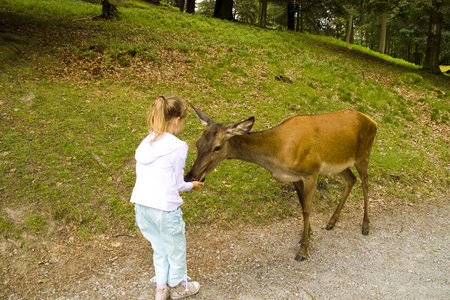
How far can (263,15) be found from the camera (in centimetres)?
2359

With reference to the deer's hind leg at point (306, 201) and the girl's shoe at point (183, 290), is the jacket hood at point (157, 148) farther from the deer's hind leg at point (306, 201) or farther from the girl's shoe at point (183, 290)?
the deer's hind leg at point (306, 201)

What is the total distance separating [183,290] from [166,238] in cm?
86

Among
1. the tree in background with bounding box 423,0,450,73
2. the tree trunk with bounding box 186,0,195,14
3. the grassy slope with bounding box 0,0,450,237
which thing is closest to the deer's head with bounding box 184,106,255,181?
the grassy slope with bounding box 0,0,450,237

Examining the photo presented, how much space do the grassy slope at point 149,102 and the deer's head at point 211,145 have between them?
1879 mm

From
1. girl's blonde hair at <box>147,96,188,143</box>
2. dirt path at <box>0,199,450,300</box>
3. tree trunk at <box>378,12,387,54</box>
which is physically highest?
tree trunk at <box>378,12,387,54</box>

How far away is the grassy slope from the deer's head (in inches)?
74.0

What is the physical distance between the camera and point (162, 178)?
3541mm

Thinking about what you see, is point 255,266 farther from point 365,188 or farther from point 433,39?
point 433,39

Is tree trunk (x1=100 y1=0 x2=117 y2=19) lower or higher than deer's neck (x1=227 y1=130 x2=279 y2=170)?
higher

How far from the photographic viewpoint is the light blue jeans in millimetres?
3627

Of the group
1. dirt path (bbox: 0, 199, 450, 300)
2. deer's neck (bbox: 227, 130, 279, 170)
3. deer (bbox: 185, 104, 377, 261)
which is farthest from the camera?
deer's neck (bbox: 227, 130, 279, 170)

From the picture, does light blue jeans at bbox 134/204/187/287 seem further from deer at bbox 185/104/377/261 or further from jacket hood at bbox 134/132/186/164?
deer at bbox 185/104/377/261

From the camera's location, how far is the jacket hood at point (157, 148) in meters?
3.50

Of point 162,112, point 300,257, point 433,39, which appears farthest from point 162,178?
point 433,39
